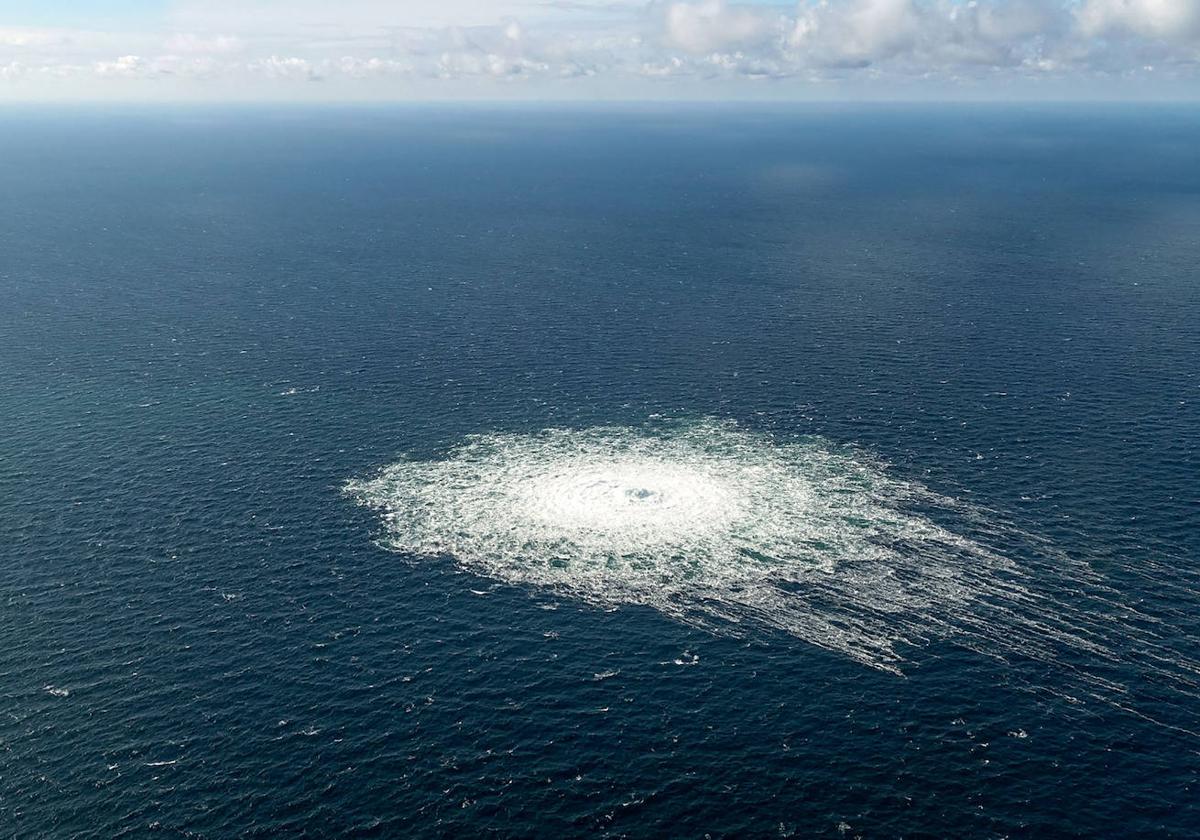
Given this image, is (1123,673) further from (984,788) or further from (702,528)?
(702,528)

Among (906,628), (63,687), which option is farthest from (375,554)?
(906,628)

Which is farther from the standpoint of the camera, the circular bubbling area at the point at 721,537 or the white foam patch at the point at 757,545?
the circular bubbling area at the point at 721,537

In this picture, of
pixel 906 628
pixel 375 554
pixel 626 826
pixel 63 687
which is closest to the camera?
pixel 626 826

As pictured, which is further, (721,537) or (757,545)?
(721,537)

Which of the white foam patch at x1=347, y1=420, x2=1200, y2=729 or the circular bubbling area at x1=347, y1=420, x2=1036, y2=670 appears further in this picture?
the circular bubbling area at x1=347, y1=420, x2=1036, y2=670
